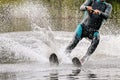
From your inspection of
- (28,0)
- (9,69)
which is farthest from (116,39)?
(28,0)

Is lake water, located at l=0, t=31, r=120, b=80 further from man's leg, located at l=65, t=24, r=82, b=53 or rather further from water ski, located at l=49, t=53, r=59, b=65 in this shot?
man's leg, located at l=65, t=24, r=82, b=53

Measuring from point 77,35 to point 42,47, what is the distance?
293 cm

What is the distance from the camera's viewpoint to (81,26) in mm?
16250

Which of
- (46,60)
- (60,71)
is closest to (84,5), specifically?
(46,60)

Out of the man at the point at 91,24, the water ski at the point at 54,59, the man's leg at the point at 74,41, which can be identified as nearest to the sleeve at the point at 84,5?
the man at the point at 91,24

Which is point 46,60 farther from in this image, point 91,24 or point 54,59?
point 91,24

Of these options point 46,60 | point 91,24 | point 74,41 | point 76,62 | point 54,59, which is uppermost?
point 91,24

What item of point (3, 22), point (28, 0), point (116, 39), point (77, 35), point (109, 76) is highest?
point (28, 0)

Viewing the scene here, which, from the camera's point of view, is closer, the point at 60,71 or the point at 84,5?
the point at 60,71

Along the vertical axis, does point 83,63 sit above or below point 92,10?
below

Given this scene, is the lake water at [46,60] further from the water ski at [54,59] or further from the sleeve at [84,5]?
the sleeve at [84,5]

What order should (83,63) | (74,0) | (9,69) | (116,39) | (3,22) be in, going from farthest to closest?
(74,0) → (3,22) → (116,39) → (83,63) → (9,69)

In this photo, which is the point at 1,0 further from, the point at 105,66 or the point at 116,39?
the point at 105,66

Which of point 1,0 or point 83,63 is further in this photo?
point 1,0
